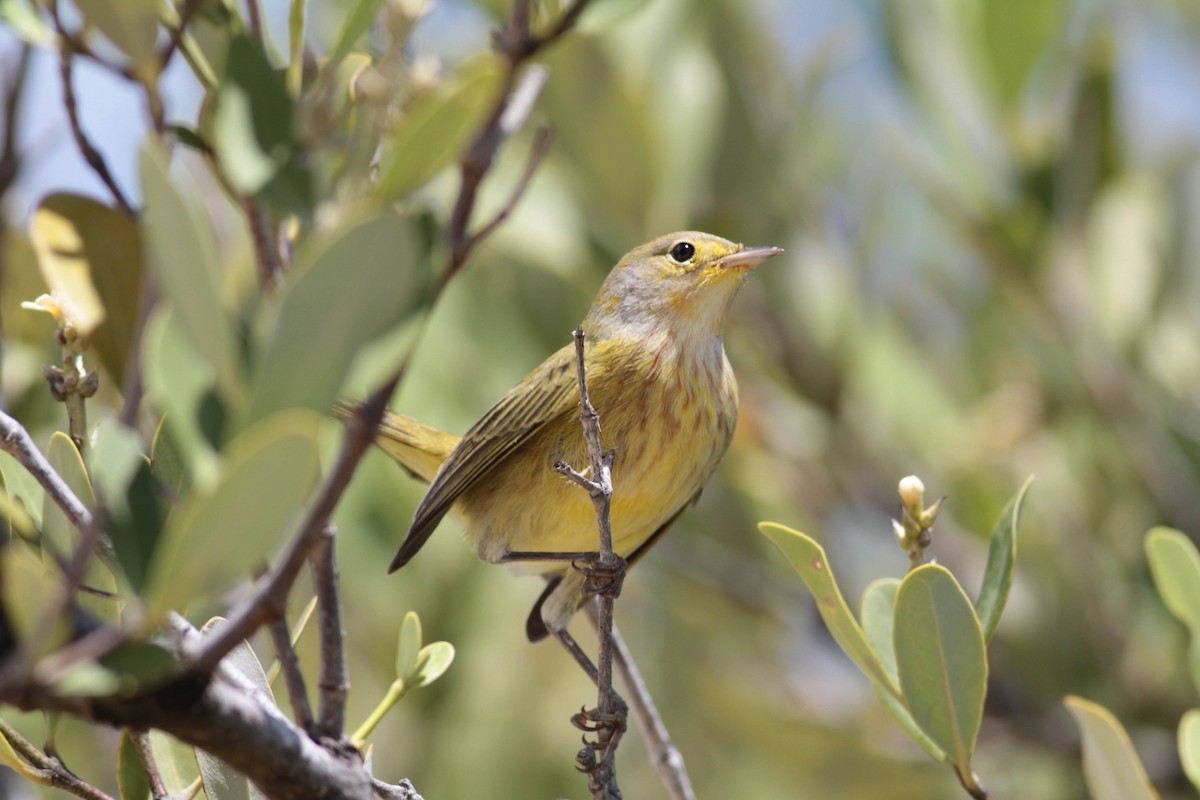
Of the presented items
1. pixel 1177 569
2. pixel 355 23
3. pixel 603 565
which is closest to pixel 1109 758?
pixel 1177 569

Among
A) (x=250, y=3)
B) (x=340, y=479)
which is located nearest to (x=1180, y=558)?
(x=340, y=479)

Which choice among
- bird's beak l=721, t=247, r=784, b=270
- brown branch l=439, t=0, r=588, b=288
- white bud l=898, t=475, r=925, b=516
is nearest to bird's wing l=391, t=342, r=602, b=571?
bird's beak l=721, t=247, r=784, b=270

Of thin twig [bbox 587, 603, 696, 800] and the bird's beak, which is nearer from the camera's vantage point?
thin twig [bbox 587, 603, 696, 800]

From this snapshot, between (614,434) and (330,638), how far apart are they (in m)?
1.46

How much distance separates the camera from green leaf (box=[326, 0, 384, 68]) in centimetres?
168

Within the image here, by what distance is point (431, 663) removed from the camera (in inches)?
81.5

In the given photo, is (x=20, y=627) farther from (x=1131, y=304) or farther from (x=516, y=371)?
(x=1131, y=304)

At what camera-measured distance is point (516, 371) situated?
166 inches

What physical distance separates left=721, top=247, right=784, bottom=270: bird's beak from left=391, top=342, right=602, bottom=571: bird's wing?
1.55 feet

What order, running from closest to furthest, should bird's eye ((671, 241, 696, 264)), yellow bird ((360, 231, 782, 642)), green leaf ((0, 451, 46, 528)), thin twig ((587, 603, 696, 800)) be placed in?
green leaf ((0, 451, 46, 528)) < thin twig ((587, 603, 696, 800)) < yellow bird ((360, 231, 782, 642)) < bird's eye ((671, 241, 696, 264))

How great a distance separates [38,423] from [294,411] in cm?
177

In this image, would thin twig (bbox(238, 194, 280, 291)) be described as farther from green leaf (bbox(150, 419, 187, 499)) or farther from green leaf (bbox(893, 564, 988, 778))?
green leaf (bbox(893, 564, 988, 778))

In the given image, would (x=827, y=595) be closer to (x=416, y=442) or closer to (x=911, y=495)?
(x=911, y=495)

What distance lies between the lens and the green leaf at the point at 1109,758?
6.55 ft
